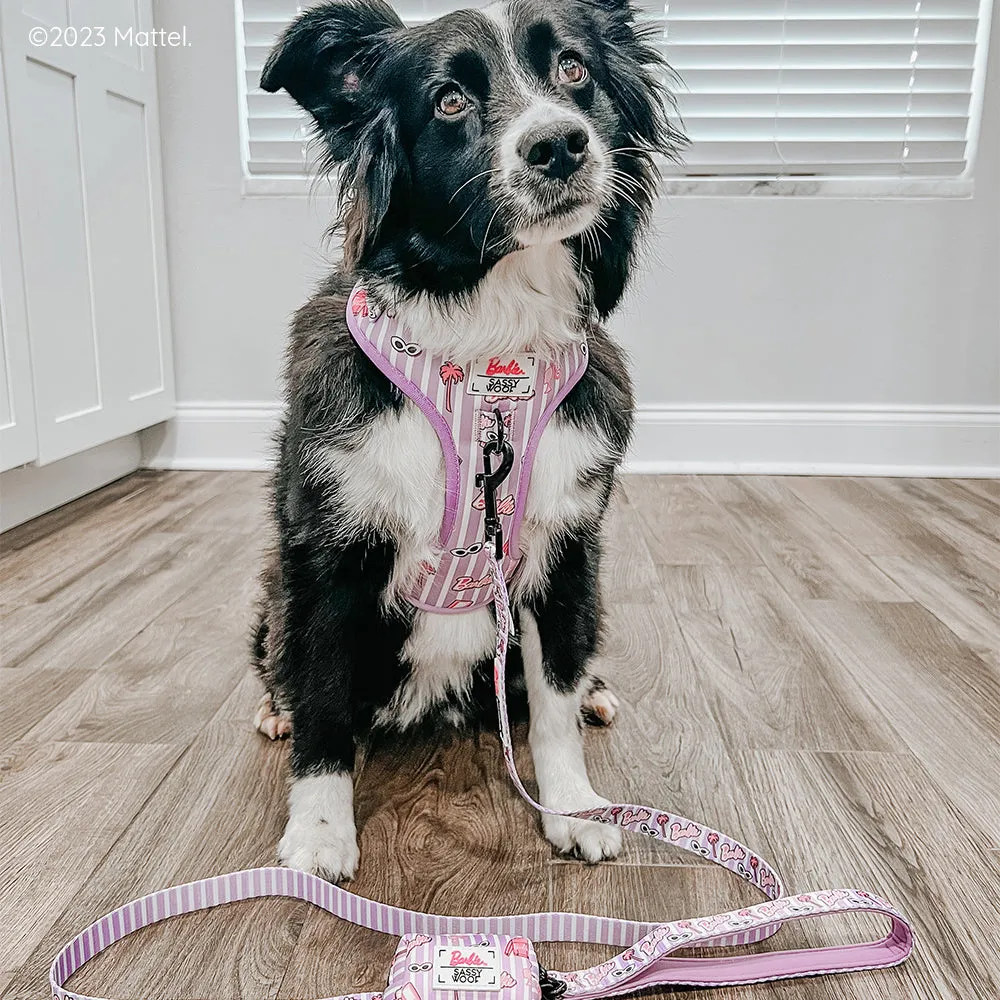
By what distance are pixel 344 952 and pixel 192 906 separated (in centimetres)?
Answer: 19

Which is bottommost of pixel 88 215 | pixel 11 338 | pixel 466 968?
pixel 466 968

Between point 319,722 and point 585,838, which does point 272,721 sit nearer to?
point 319,722

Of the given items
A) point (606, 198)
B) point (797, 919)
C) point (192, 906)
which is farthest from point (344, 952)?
point (606, 198)

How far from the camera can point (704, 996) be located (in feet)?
3.14

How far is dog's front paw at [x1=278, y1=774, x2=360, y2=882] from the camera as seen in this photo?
1153 millimetres

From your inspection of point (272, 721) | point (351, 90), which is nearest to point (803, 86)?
point (351, 90)

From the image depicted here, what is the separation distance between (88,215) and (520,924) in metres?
2.42

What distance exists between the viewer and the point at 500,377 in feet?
3.87

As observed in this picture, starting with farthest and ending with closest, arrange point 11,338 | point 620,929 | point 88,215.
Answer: point 88,215 → point 11,338 → point 620,929

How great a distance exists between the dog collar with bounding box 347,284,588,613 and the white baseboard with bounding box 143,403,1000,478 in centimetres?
218

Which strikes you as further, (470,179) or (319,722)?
(319,722)

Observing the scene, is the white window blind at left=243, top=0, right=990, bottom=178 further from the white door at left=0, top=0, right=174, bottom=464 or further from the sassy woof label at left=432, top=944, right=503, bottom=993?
the sassy woof label at left=432, top=944, right=503, bottom=993

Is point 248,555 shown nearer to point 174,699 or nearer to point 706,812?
point 174,699

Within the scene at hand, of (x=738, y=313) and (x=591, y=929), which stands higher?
(x=738, y=313)
